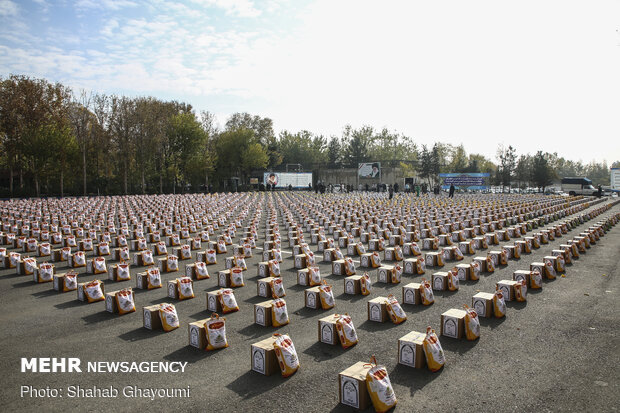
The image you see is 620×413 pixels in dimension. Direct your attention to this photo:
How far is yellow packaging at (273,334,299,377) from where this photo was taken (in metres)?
6.22

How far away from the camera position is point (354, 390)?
5277 mm

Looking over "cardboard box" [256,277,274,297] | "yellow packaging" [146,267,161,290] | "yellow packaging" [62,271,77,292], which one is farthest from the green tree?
"yellow packaging" [62,271,77,292]

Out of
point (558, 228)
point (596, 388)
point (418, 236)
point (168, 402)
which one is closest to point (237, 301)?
point (168, 402)

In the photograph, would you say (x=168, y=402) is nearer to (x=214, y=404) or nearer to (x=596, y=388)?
(x=214, y=404)

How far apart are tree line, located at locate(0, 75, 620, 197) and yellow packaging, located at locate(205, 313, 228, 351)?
164ft

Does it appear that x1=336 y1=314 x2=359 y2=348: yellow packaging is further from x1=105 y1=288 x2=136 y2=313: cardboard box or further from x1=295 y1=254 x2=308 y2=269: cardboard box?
x1=295 y1=254 x2=308 y2=269: cardboard box

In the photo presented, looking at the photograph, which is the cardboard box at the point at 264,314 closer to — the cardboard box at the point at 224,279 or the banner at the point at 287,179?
the cardboard box at the point at 224,279

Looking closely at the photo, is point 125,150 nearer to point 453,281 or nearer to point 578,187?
point 453,281

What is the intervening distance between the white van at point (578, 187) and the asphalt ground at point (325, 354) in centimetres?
5805

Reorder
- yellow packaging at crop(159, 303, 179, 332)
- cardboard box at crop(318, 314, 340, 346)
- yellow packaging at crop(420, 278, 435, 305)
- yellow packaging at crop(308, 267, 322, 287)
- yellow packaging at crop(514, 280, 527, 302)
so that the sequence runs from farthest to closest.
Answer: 1. yellow packaging at crop(308, 267, 322, 287)
2. yellow packaging at crop(514, 280, 527, 302)
3. yellow packaging at crop(420, 278, 435, 305)
4. yellow packaging at crop(159, 303, 179, 332)
5. cardboard box at crop(318, 314, 340, 346)

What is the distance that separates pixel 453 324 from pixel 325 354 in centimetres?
245

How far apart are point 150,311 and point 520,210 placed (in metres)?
28.1

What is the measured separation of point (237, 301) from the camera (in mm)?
10164

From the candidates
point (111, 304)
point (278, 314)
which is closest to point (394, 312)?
point (278, 314)
